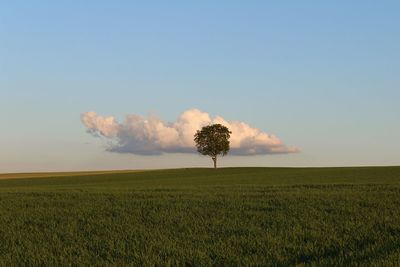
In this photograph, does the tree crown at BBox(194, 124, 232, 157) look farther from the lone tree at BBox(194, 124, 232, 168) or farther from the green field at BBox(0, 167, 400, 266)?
the green field at BBox(0, 167, 400, 266)

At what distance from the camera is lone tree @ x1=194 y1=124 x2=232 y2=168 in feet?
361

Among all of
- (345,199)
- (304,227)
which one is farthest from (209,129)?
(304,227)

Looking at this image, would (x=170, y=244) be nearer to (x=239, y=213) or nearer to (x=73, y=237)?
(x=73, y=237)

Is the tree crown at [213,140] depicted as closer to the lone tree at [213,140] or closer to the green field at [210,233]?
the lone tree at [213,140]

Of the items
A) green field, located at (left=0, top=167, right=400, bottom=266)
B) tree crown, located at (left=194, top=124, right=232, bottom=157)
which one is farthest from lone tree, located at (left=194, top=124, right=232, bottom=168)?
green field, located at (left=0, top=167, right=400, bottom=266)

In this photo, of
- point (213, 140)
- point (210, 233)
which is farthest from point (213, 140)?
point (210, 233)

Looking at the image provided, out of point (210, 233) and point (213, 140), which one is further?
point (213, 140)

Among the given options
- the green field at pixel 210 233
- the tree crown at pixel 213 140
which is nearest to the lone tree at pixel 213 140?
the tree crown at pixel 213 140

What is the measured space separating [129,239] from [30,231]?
3.99 meters

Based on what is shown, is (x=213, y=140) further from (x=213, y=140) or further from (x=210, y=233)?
(x=210, y=233)

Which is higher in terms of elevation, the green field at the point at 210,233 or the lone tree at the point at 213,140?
the lone tree at the point at 213,140

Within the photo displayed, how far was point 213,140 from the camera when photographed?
362 ft

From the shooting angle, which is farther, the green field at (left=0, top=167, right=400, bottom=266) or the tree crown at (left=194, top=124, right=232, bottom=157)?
the tree crown at (left=194, top=124, right=232, bottom=157)

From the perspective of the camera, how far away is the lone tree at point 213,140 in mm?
110000
